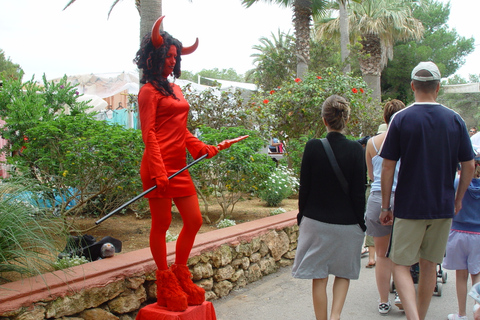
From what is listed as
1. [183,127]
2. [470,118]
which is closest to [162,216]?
[183,127]

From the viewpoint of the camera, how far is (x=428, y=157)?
3271 millimetres

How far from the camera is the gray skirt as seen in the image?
3.36 m

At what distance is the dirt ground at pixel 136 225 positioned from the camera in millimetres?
5377

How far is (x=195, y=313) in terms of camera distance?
11.2ft

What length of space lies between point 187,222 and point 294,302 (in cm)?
188

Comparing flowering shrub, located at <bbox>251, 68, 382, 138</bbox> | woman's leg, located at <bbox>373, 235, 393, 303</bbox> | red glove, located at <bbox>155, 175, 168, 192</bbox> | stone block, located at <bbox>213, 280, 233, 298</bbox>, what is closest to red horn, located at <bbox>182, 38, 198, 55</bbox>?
red glove, located at <bbox>155, 175, 168, 192</bbox>

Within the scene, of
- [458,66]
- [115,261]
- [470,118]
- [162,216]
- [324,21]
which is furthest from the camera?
[470,118]

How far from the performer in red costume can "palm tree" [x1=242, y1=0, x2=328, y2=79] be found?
13467 mm

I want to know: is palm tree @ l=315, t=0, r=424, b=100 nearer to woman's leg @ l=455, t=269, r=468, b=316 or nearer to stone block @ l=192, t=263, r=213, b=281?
woman's leg @ l=455, t=269, r=468, b=316

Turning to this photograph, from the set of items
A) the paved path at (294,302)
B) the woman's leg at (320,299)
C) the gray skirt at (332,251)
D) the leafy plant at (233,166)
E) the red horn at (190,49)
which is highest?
the red horn at (190,49)

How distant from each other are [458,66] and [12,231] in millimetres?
33736

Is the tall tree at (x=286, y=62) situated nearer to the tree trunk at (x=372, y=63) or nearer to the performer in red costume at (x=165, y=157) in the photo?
the tree trunk at (x=372, y=63)

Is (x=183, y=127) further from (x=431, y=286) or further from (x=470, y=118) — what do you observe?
(x=470, y=118)

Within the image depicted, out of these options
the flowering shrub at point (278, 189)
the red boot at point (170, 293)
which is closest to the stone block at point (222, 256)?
the red boot at point (170, 293)
